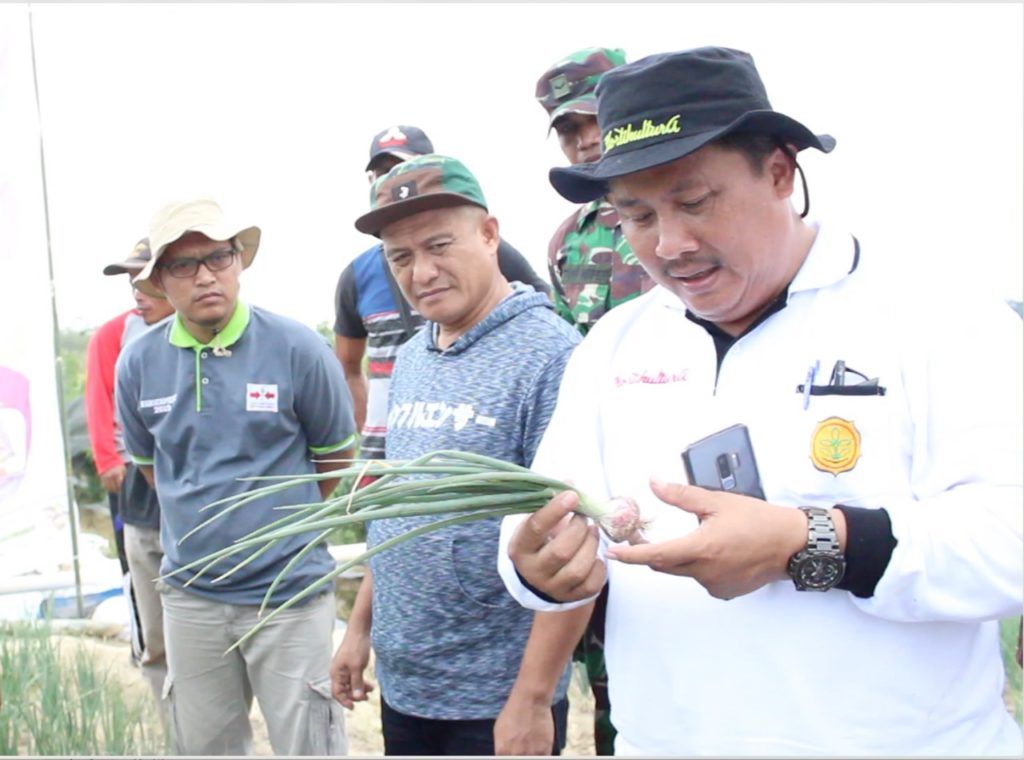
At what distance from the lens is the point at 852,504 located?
52.6 inches

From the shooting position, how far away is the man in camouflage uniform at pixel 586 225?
2.84 m

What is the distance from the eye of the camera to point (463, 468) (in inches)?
57.0

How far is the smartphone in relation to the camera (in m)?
1.36

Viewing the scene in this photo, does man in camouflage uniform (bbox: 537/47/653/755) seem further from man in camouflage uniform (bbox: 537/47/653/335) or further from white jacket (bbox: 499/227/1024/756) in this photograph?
white jacket (bbox: 499/227/1024/756)

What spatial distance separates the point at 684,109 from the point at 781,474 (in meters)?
0.53

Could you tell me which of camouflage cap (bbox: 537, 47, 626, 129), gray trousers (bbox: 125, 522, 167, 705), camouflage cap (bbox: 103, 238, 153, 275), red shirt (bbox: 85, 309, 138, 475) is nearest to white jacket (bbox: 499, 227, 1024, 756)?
camouflage cap (bbox: 537, 47, 626, 129)

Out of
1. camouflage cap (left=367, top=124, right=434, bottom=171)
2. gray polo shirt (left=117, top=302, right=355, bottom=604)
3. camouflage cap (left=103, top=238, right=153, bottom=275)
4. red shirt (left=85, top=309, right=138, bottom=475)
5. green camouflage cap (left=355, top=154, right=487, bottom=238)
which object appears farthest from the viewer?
red shirt (left=85, top=309, right=138, bottom=475)

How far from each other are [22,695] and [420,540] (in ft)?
6.62

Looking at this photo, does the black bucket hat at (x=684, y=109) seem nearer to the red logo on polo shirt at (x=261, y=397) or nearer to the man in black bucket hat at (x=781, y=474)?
the man in black bucket hat at (x=781, y=474)

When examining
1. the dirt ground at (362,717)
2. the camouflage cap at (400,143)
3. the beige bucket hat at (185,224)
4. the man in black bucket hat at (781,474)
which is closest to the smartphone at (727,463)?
the man in black bucket hat at (781,474)

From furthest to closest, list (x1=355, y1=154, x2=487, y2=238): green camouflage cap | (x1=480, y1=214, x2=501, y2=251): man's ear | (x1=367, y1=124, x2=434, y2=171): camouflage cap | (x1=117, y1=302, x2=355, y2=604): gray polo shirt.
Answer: (x1=367, y1=124, x2=434, y2=171): camouflage cap, (x1=117, y1=302, x2=355, y2=604): gray polo shirt, (x1=480, y1=214, x2=501, y2=251): man's ear, (x1=355, y1=154, x2=487, y2=238): green camouflage cap

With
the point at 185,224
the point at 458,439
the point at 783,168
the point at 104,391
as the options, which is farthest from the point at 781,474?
the point at 104,391

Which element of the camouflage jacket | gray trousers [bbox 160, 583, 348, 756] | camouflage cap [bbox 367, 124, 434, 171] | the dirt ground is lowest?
the dirt ground

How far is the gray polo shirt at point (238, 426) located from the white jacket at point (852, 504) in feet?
5.59
